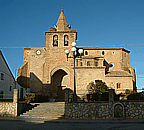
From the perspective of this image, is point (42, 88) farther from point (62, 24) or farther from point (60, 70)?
point (62, 24)

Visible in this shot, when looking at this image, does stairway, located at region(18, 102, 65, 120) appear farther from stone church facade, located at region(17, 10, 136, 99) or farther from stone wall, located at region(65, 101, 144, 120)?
stone church facade, located at region(17, 10, 136, 99)

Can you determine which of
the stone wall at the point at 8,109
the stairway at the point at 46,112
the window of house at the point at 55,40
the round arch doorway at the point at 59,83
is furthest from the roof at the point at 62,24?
the stone wall at the point at 8,109

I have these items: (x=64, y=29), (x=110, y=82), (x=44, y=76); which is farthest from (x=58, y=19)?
(x=110, y=82)

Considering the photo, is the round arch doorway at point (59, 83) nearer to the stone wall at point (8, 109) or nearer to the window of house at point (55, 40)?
the window of house at point (55, 40)

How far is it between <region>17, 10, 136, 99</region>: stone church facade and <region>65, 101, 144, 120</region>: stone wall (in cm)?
1374

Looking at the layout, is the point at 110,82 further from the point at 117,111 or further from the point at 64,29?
the point at 117,111

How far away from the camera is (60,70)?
35562 mm

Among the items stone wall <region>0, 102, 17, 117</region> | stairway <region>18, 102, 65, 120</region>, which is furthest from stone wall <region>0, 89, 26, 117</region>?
stairway <region>18, 102, 65, 120</region>

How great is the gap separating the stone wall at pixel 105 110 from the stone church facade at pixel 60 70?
541 inches

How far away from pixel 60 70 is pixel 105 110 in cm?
A: 1980

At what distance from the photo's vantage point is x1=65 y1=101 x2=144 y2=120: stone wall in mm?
16375

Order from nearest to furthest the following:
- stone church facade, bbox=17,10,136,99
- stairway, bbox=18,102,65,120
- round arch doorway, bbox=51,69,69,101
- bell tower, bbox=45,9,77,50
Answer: stairway, bbox=18,102,65,120
stone church facade, bbox=17,10,136,99
bell tower, bbox=45,9,77,50
round arch doorway, bbox=51,69,69,101

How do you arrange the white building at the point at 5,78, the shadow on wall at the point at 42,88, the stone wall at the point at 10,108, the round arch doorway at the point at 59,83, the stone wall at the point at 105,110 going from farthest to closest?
the round arch doorway at the point at 59,83
the shadow on wall at the point at 42,88
the white building at the point at 5,78
the stone wall at the point at 10,108
the stone wall at the point at 105,110

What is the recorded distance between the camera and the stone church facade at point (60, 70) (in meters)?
32.8
